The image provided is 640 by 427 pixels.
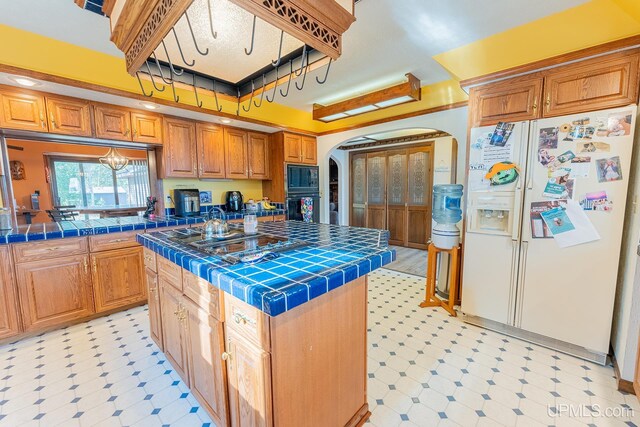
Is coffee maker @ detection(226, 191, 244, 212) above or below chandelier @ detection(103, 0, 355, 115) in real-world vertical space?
below

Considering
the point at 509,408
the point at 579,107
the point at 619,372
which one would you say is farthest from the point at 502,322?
the point at 579,107

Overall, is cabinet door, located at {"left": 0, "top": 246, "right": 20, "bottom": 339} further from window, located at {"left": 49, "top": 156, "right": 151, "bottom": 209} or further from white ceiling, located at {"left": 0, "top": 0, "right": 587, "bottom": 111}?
white ceiling, located at {"left": 0, "top": 0, "right": 587, "bottom": 111}

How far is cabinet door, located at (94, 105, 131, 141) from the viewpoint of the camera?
2.62 m

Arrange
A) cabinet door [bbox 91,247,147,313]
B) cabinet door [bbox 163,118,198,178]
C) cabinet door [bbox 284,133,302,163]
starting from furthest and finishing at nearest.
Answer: cabinet door [bbox 284,133,302,163] → cabinet door [bbox 163,118,198,178] → cabinet door [bbox 91,247,147,313]

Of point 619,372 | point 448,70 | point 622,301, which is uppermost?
point 448,70

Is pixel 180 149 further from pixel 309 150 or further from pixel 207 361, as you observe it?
pixel 207 361

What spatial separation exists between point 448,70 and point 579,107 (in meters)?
1.09

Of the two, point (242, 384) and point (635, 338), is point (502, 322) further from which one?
point (242, 384)

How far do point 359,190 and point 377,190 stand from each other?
48 centimetres

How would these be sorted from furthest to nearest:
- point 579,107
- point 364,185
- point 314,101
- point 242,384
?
point 364,185 → point 314,101 → point 579,107 → point 242,384

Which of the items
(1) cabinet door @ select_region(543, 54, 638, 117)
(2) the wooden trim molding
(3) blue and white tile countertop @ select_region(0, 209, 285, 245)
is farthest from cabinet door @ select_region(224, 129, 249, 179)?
(1) cabinet door @ select_region(543, 54, 638, 117)

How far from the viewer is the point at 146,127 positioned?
9.66 feet

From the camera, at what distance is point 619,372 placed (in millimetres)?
1659

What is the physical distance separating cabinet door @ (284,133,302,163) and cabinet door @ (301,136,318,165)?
0.29ft
